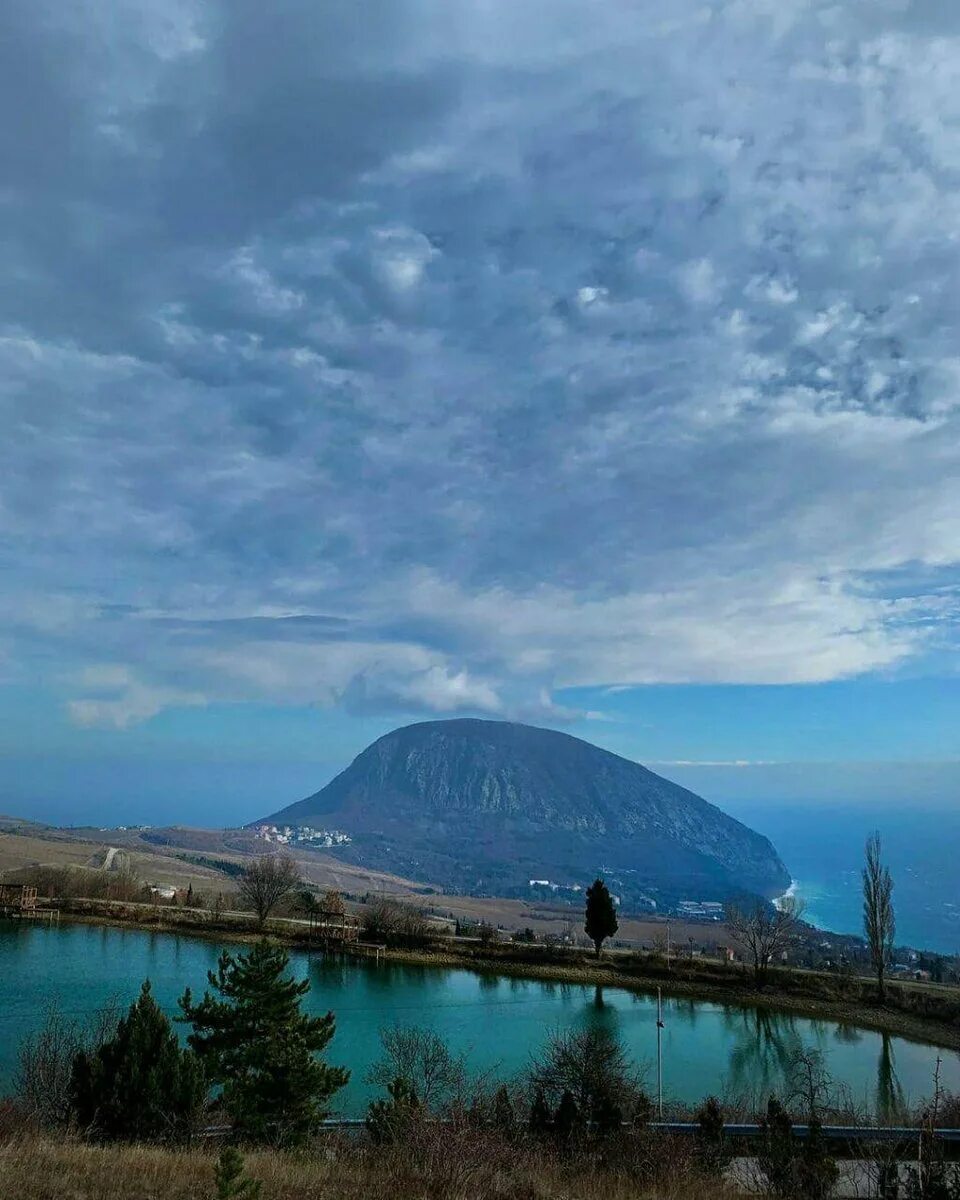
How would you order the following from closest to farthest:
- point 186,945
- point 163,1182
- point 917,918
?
1. point 163,1182
2. point 186,945
3. point 917,918

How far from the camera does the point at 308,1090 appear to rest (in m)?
15.7

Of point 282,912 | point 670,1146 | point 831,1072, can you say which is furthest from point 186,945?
point 670,1146

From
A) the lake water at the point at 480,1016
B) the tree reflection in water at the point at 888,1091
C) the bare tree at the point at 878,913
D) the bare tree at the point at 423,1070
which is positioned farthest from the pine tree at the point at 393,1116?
the bare tree at the point at 878,913

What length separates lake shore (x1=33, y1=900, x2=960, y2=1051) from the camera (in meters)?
43.6

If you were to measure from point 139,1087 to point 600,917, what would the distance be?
45.4 metres

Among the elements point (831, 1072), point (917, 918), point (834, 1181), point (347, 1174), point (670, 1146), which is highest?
point (347, 1174)

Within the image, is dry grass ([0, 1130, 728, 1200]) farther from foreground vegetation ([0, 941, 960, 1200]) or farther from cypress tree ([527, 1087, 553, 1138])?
cypress tree ([527, 1087, 553, 1138])

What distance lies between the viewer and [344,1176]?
956 cm

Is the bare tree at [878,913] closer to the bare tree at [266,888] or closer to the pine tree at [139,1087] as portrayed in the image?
the bare tree at [266,888]

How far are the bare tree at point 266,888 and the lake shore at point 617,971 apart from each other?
4.48 feet

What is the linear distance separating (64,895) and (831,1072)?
58.3 meters

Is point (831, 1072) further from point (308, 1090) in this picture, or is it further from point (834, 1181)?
point (308, 1090)

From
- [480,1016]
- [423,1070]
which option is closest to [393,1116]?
[423,1070]

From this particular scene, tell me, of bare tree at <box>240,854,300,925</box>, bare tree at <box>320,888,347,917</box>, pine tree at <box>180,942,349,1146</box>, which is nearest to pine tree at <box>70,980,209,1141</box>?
pine tree at <box>180,942,349,1146</box>
